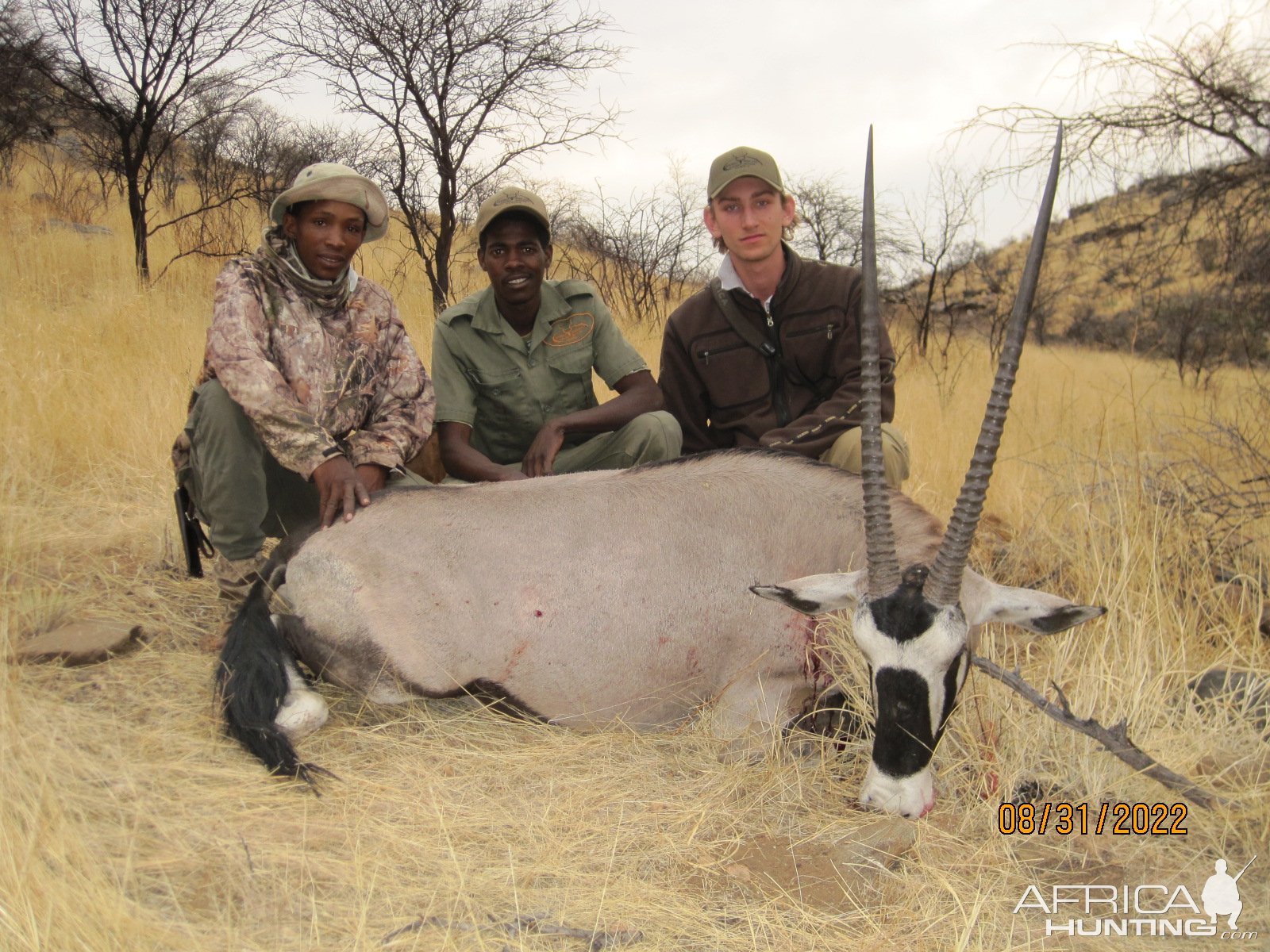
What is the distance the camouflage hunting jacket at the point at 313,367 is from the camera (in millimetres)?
3674

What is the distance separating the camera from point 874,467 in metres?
2.90

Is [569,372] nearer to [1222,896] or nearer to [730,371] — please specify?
[730,371]

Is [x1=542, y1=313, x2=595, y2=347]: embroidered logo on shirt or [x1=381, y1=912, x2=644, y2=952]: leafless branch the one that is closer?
[x1=381, y1=912, x2=644, y2=952]: leafless branch

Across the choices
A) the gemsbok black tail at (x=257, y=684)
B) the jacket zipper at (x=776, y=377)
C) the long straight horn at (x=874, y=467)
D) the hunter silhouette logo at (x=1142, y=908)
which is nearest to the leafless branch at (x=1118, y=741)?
the hunter silhouette logo at (x=1142, y=908)

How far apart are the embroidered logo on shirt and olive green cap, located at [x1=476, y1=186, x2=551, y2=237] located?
1.94 ft

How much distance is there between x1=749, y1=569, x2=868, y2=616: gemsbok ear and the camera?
296cm

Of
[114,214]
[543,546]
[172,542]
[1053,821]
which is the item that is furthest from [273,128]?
[1053,821]

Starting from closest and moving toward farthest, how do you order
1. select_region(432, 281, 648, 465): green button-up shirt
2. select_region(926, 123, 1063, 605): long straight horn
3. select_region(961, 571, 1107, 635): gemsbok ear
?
select_region(926, 123, 1063, 605): long straight horn, select_region(961, 571, 1107, 635): gemsbok ear, select_region(432, 281, 648, 465): green button-up shirt

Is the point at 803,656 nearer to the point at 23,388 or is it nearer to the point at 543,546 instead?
the point at 543,546

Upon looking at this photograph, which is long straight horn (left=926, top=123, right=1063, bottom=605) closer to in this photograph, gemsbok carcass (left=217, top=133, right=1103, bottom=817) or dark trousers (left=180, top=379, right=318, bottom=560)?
gemsbok carcass (left=217, top=133, right=1103, bottom=817)

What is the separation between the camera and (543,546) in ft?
11.1

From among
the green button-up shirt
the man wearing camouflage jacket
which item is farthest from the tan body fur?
the green button-up shirt

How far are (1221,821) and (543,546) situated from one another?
2.27 meters

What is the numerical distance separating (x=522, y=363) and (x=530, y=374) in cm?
8
